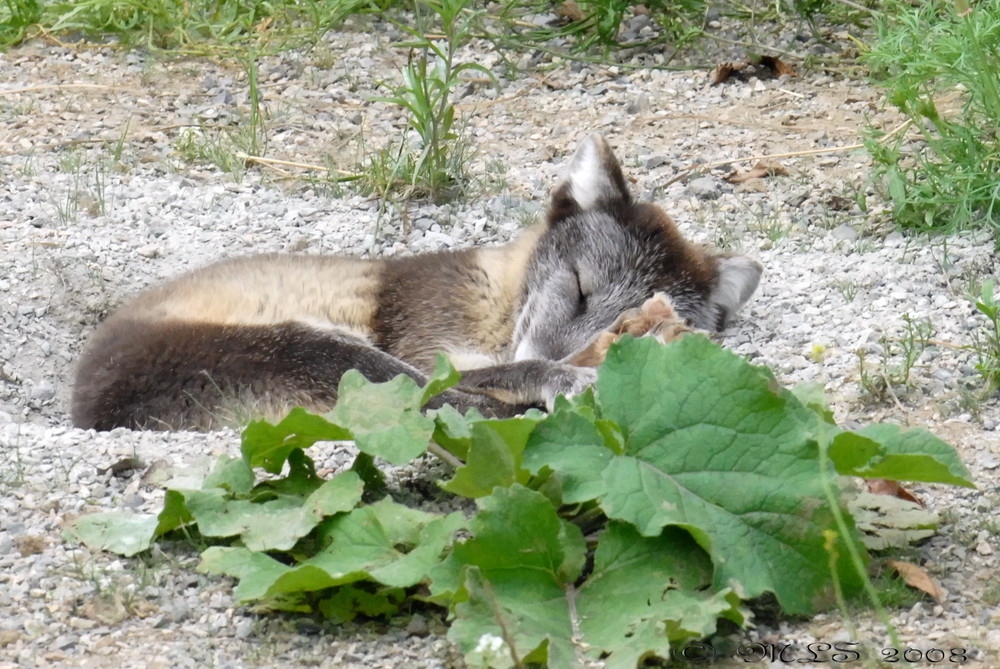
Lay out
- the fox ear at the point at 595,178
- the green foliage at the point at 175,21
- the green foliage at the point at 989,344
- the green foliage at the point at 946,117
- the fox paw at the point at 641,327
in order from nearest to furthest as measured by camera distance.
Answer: the green foliage at the point at 989,344 < the fox paw at the point at 641,327 < the green foliage at the point at 946,117 < the fox ear at the point at 595,178 < the green foliage at the point at 175,21

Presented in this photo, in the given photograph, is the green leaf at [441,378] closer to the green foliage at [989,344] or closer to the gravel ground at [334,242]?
the gravel ground at [334,242]

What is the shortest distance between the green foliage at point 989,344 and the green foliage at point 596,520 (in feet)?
3.41

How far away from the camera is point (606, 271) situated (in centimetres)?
489

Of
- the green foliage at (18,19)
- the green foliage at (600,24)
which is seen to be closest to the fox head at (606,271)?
the green foliage at (600,24)

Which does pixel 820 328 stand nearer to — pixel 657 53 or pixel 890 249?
pixel 890 249

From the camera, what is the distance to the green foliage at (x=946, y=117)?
4.55 m

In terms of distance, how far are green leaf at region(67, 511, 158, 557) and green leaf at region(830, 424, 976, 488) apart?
1.69m

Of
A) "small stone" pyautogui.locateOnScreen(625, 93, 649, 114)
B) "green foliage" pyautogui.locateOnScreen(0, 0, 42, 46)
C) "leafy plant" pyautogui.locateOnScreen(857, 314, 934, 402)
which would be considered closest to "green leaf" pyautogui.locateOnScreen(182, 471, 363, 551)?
"leafy plant" pyautogui.locateOnScreen(857, 314, 934, 402)

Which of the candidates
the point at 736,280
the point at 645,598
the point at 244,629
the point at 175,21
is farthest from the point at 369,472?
the point at 175,21

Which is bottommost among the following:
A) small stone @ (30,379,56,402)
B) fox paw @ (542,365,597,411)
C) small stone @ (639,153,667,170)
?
small stone @ (30,379,56,402)

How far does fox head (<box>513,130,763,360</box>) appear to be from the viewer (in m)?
4.76

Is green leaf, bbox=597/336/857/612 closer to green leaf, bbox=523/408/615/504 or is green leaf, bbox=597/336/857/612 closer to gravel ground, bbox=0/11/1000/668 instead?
green leaf, bbox=523/408/615/504

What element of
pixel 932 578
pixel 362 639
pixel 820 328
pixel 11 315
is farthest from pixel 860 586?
pixel 11 315

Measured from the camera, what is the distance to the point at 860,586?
2.59m
